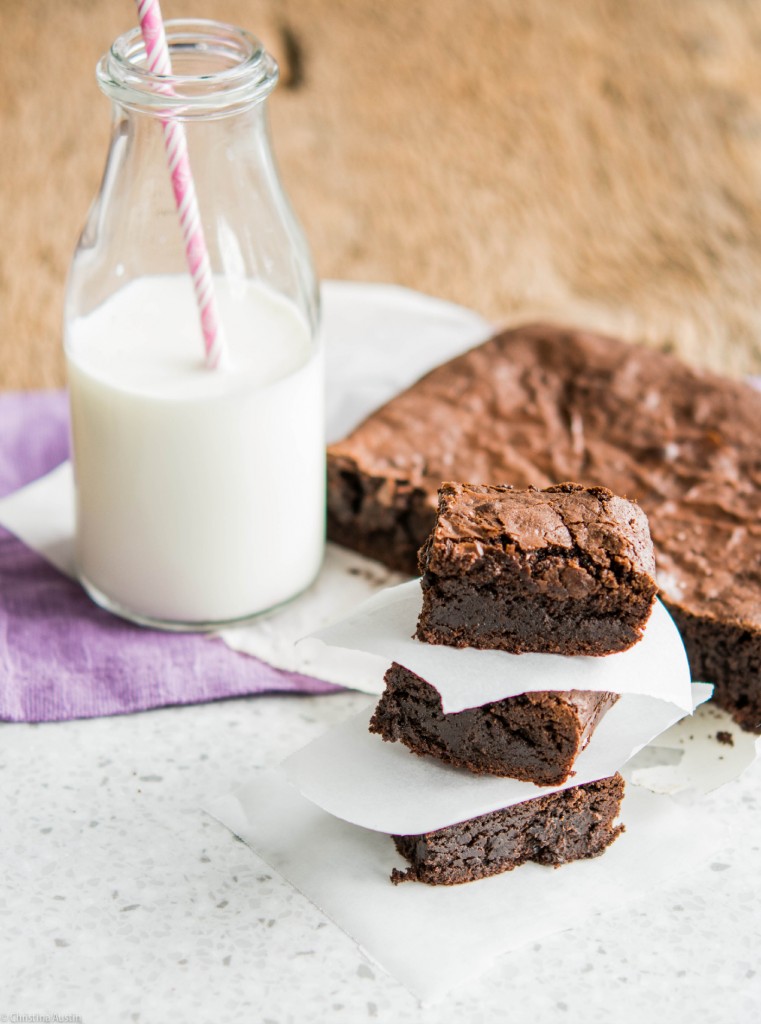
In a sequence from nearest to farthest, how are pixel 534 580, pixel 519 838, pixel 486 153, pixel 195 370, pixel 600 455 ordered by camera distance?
pixel 534 580, pixel 519 838, pixel 195 370, pixel 600 455, pixel 486 153

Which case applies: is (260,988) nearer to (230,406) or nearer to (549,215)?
(230,406)

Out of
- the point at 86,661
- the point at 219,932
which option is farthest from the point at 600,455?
the point at 219,932

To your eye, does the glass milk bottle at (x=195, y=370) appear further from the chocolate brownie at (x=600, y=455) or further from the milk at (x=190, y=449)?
the chocolate brownie at (x=600, y=455)

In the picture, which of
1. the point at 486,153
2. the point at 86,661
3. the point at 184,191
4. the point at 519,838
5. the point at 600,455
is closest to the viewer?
the point at 519,838

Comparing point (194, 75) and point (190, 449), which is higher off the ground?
point (194, 75)

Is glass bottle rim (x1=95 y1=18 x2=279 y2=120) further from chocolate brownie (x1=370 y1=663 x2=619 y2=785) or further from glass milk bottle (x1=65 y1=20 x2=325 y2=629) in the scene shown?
chocolate brownie (x1=370 y1=663 x2=619 y2=785)

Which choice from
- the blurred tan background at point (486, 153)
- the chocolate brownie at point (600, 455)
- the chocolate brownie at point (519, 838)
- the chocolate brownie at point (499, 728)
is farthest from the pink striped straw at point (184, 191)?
the blurred tan background at point (486, 153)

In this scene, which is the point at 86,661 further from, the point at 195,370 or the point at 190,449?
the point at 195,370
